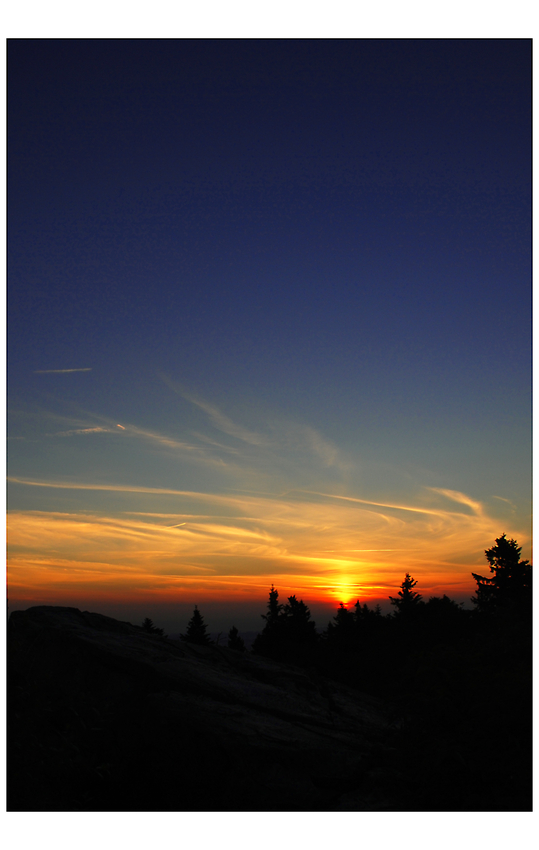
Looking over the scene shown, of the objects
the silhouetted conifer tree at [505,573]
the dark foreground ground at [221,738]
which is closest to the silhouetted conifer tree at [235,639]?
the silhouetted conifer tree at [505,573]

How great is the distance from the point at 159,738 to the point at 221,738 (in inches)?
48.2

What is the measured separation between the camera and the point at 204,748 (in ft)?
32.1

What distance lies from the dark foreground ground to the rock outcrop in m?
0.03

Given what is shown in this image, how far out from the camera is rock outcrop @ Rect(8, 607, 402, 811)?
780 centimetres

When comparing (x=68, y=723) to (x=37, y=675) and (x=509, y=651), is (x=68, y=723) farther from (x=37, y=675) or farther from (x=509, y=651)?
(x=509, y=651)

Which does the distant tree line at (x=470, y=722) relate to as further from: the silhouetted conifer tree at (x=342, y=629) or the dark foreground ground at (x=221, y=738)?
the silhouetted conifer tree at (x=342, y=629)

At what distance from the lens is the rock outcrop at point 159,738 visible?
7.80 meters

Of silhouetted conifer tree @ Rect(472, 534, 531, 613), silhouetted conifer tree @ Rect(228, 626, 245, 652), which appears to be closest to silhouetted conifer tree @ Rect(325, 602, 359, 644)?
silhouetted conifer tree @ Rect(472, 534, 531, 613)

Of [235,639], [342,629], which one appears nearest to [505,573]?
[342,629]

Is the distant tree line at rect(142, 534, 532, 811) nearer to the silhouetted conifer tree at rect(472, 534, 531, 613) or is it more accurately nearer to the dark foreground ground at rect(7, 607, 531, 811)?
the dark foreground ground at rect(7, 607, 531, 811)
